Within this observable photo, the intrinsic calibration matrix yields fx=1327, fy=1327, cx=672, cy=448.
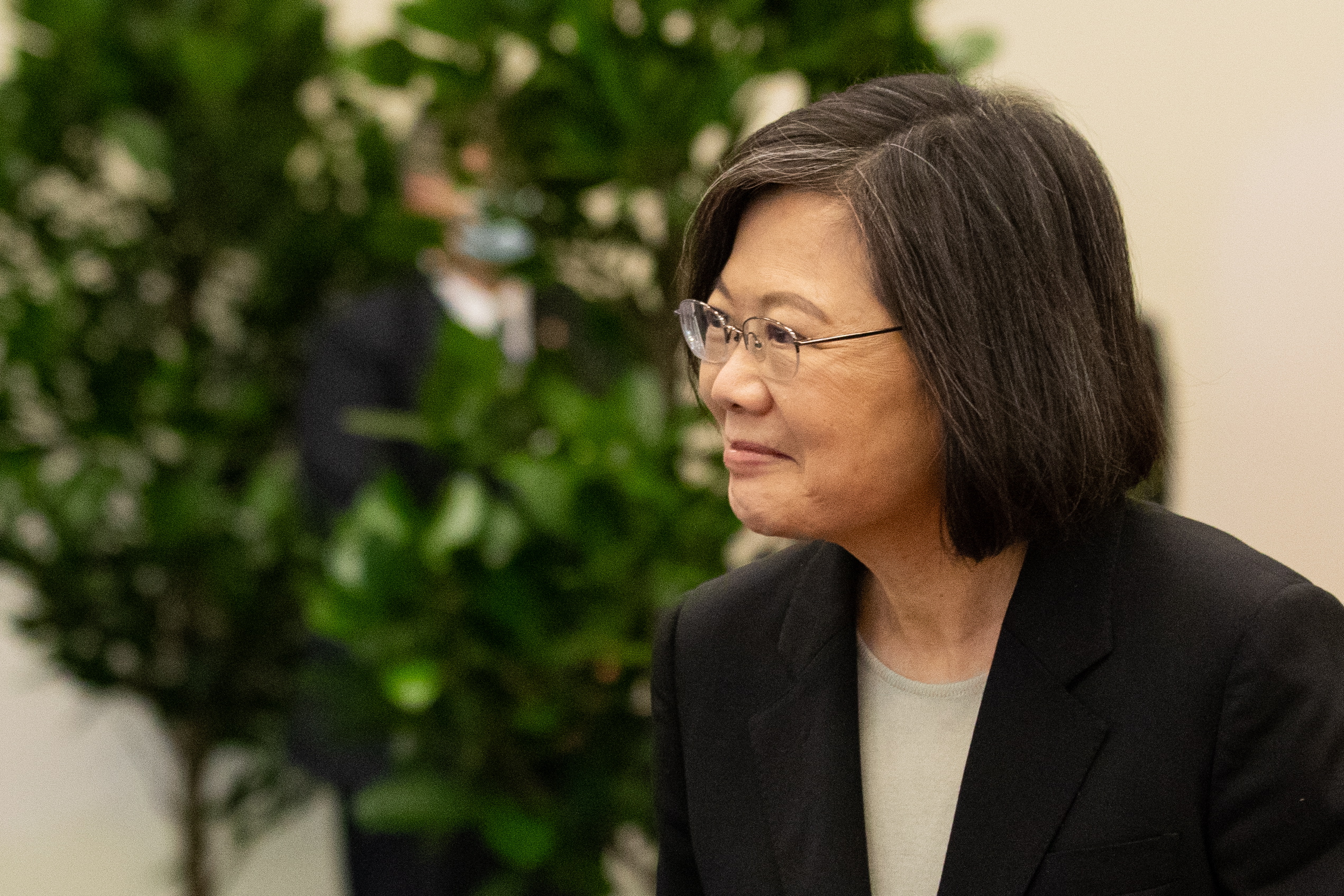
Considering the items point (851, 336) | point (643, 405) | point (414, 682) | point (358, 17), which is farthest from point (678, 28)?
point (358, 17)

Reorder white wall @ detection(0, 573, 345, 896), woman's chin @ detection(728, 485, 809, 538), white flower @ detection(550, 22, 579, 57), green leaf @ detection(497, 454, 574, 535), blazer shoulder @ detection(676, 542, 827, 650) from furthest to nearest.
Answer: white wall @ detection(0, 573, 345, 896)
white flower @ detection(550, 22, 579, 57)
green leaf @ detection(497, 454, 574, 535)
blazer shoulder @ detection(676, 542, 827, 650)
woman's chin @ detection(728, 485, 809, 538)

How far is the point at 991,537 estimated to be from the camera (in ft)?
3.48

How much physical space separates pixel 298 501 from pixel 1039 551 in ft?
6.90

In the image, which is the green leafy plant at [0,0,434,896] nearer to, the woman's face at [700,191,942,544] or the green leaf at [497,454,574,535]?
the green leaf at [497,454,574,535]

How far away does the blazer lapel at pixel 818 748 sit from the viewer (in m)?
1.10

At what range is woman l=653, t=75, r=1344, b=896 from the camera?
975 millimetres

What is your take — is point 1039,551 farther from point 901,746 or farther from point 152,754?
point 152,754

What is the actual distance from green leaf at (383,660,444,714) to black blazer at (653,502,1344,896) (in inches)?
29.9

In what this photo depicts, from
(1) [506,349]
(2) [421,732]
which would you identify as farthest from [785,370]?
(1) [506,349]

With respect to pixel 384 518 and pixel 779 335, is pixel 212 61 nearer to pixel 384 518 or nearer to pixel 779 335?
pixel 384 518

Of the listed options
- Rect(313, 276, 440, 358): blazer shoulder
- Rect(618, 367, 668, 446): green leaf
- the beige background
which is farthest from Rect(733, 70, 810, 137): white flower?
Rect(313, 276, 440, 358): blazer shoulder

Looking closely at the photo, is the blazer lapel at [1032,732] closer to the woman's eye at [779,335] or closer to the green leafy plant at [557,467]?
the woman's eye at [779,335]

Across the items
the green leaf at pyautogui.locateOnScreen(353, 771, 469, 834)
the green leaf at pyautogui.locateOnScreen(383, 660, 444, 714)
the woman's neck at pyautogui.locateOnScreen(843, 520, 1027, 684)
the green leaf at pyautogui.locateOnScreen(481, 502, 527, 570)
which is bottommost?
the green leaf at pyautogui.locateOnScreen(353, 771, 469, 834)

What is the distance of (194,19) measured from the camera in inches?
113
